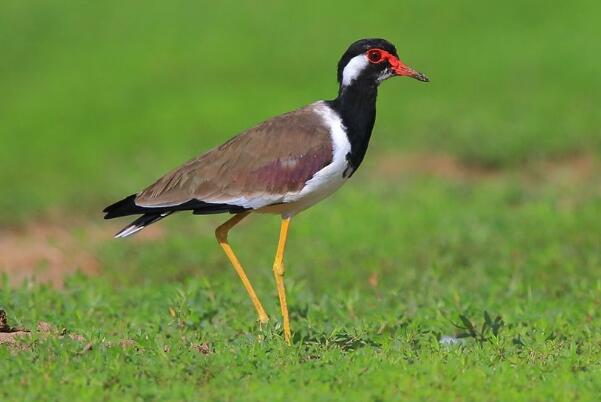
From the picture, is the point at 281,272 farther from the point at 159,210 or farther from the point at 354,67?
the point at 354,67

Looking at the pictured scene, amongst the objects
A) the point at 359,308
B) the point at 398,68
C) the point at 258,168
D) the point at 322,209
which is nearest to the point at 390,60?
the point at 398,68

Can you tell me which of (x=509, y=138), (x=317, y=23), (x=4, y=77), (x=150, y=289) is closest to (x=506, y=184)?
(x=509, y=138)

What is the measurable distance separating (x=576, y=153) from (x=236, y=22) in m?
6.34

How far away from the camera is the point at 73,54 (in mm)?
16062

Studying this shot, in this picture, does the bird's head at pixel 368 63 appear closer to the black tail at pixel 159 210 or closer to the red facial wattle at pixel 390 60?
the red facial wattle at pixel 390 60

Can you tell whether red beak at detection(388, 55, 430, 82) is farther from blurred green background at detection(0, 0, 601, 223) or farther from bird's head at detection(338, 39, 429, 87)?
blurred green background at detection(0, 0, 601, 223)

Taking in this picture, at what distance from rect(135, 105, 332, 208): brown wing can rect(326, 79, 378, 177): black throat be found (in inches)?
4.8

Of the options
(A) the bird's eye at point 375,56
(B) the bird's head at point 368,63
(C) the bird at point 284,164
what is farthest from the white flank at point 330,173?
(A) the bird's eye at point 375,56

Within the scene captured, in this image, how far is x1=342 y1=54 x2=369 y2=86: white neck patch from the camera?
661cm

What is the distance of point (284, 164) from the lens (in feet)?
21.1

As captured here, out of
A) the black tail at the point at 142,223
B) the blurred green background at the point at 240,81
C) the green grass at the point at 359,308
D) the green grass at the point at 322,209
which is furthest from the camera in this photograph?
the blurred green background at the point at 240,81

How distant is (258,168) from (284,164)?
0.15 meters

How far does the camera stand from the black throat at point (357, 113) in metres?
6.41

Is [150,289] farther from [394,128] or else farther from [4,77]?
[4,77]
